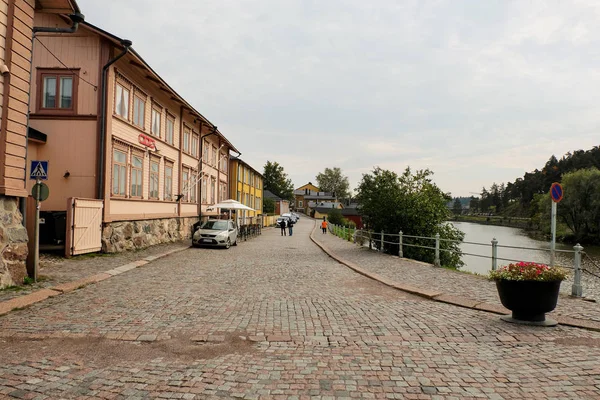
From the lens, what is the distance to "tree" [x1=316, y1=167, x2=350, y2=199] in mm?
133375

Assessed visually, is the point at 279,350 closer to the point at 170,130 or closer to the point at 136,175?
the point at 136,175

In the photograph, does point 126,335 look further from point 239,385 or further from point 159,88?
point 159,88

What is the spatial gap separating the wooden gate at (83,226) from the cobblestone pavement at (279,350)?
494 centimetres

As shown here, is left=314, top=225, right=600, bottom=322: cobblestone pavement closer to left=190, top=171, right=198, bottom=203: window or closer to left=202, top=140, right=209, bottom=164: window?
left=190, top=171, right=198, bottom=203: window

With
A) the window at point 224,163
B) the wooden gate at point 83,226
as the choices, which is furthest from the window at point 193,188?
the wooden gate at point 83,226

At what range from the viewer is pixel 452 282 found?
32.9ft

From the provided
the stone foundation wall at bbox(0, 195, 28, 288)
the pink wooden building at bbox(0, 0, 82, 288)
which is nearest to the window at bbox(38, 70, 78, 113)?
the pink wooden building at bbox(0, 0, 82, 288)

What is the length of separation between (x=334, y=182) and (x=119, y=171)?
120811mm

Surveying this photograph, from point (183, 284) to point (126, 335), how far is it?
404 centimetres

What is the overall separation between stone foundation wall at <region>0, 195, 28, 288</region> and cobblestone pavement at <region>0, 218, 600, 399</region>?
1361 mm

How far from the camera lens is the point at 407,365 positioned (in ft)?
14.8

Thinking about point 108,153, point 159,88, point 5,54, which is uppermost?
point 159,88

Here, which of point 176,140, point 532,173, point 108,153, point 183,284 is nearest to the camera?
point 183,284

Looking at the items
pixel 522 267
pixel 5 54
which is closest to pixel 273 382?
pixel 522 267
